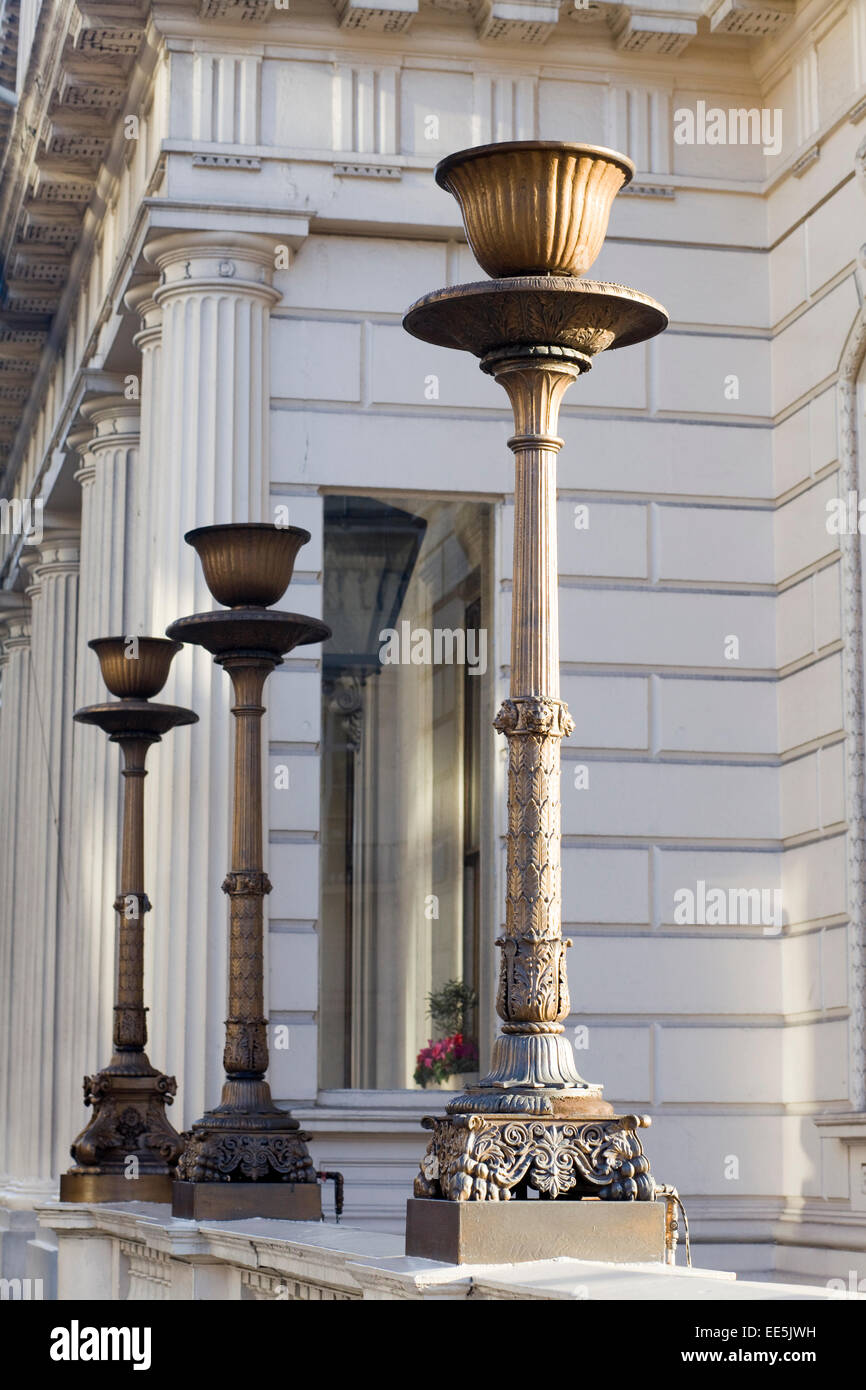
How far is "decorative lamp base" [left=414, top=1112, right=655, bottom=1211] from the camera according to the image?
680 centimetres

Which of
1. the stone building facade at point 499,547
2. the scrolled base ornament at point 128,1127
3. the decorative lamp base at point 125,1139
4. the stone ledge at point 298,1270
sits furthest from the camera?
the stone building facade at point 499,547

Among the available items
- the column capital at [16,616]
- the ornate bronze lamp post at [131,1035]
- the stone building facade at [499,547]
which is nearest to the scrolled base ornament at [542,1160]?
the ornate bronze lamp post at [131,1035]

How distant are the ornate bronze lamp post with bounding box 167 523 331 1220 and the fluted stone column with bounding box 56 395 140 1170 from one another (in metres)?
7.44

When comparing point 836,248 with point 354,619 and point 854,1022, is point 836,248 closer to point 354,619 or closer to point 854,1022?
point 354,619

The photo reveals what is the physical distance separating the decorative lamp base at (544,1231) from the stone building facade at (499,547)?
812cm

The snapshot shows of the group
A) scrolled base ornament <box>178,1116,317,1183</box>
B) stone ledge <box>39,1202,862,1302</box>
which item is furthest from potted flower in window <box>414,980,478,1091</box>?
scrolled base ornament <box>178,1116,317,1183</box>

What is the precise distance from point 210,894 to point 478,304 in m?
8.22

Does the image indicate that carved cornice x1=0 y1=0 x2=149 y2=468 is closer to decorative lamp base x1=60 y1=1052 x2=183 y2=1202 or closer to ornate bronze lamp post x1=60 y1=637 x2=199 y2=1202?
ornate bronze lamp post x1=60 y1=637 x2=199 y2=1202

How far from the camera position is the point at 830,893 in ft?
48.7

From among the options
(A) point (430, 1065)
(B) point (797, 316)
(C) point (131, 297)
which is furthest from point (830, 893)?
(C) point (131, 297)

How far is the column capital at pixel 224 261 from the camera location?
15.7m

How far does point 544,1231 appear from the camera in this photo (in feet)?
22.2
